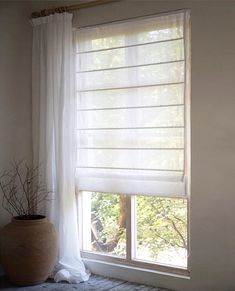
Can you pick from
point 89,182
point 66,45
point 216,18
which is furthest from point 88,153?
point 216,18

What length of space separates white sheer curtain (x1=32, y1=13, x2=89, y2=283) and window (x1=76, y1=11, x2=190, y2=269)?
0.09m

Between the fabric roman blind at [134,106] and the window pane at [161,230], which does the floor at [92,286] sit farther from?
the fabric roman blind at [134,106]

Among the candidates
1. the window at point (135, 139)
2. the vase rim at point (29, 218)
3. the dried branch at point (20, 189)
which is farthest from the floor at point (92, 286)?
the dried branch at point (20, 189)

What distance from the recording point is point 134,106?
3.59 meters

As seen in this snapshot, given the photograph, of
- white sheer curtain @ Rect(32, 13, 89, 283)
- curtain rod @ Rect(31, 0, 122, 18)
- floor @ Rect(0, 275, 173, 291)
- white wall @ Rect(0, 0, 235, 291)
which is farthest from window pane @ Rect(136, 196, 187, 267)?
curtain rod @ Rect(31, 0, 122, 18)

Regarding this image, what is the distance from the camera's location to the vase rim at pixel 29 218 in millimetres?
3699

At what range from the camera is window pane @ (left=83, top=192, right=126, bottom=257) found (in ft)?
12.6

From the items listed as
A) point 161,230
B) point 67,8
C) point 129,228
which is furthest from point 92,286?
point 67,8

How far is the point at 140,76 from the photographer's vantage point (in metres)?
3.56

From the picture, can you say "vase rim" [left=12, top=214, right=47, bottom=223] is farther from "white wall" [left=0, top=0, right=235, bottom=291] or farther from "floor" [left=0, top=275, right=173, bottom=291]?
"white wall" [left=0, top=0, right=235, bottom=291]

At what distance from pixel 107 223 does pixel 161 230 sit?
0.53 m

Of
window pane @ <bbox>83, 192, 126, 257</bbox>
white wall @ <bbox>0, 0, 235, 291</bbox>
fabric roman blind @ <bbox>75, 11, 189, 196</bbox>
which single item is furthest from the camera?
window pane @ <bbox>83, 192, 126, 257</bbox>

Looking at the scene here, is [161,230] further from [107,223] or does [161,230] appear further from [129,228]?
[107,223]

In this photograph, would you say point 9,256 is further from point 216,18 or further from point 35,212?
point 216,18
